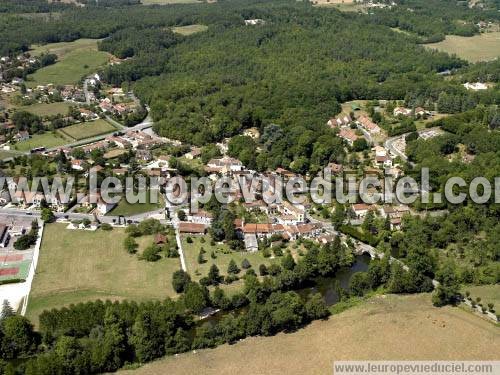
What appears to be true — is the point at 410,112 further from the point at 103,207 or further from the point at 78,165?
the point at 103,207

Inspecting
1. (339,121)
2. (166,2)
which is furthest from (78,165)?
(166,2)

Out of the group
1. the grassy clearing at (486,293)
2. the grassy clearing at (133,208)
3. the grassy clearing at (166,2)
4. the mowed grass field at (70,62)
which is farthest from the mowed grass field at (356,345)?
the grassy clearing at (166,2)

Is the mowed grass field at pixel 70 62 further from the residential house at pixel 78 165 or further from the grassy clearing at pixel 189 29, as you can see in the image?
the residential house at pixel 78 165

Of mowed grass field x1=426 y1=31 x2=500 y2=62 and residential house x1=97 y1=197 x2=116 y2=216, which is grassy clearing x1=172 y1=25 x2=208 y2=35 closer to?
mowed grass field x1=426 y1=31 x2=500 y2=62

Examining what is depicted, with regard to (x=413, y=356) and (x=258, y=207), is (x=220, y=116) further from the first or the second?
(x=413, y=356)

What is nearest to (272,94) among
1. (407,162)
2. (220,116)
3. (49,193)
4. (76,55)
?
(220,116)

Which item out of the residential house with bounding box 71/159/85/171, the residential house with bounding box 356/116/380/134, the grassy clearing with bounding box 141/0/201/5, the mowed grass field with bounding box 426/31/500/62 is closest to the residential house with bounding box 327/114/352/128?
the residential house with bounding box 356/116/380/134

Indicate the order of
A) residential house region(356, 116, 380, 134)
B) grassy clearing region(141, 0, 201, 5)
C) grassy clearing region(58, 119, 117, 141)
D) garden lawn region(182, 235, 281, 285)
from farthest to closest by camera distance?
grassy clearing region(141, 0, 201, 5), grassy clearing region(58, 119, 117, 141), residential house region(356, 116, 380, 134), garden lawn region(182, 235, 281, 285)
